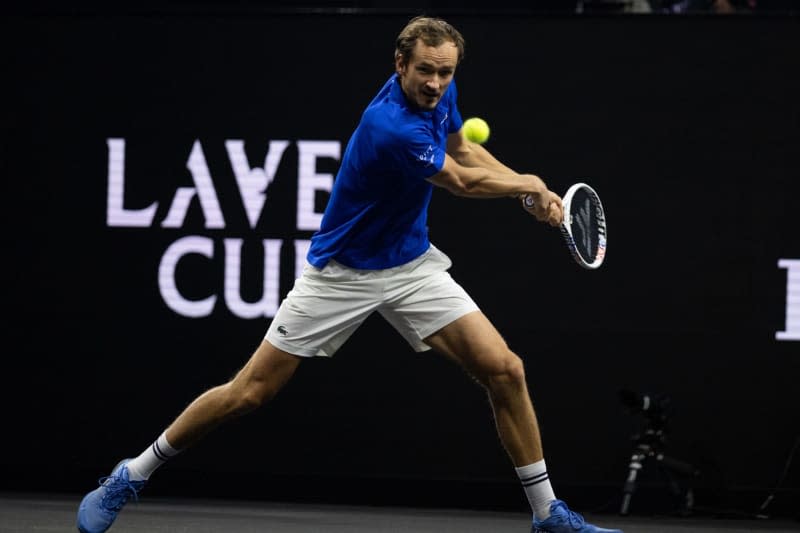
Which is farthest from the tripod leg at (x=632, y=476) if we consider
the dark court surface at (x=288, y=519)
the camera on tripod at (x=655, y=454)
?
the dark court surface at (x=288, y=519)

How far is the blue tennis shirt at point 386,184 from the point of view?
398 centimetres

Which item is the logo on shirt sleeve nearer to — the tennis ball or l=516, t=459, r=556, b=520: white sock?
the tennis ball

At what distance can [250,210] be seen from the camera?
229 inches

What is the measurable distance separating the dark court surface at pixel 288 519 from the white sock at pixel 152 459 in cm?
67

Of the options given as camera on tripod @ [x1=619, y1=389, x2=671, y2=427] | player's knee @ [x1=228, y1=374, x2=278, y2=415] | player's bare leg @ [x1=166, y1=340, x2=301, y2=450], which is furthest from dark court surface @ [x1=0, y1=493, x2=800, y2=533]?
player's knee @ [x1=228, y1=374, x2=278, y2=415]

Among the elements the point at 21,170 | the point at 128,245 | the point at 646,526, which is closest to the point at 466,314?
the point at 646,526

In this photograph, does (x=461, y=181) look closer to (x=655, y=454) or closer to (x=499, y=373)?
(x=499, y=373)

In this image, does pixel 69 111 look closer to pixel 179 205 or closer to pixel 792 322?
pixel 179 205

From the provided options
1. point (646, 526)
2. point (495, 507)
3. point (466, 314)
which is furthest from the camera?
point (495, 507)

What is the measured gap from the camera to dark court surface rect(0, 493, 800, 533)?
Answer: 16.9 feet

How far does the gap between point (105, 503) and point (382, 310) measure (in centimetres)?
116

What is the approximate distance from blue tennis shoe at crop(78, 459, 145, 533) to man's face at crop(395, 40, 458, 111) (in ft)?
5.37

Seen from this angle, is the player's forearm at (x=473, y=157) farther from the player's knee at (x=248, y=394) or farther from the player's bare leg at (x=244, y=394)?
the player's knee at (x=248, y=394)

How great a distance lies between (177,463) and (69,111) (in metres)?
1.73
